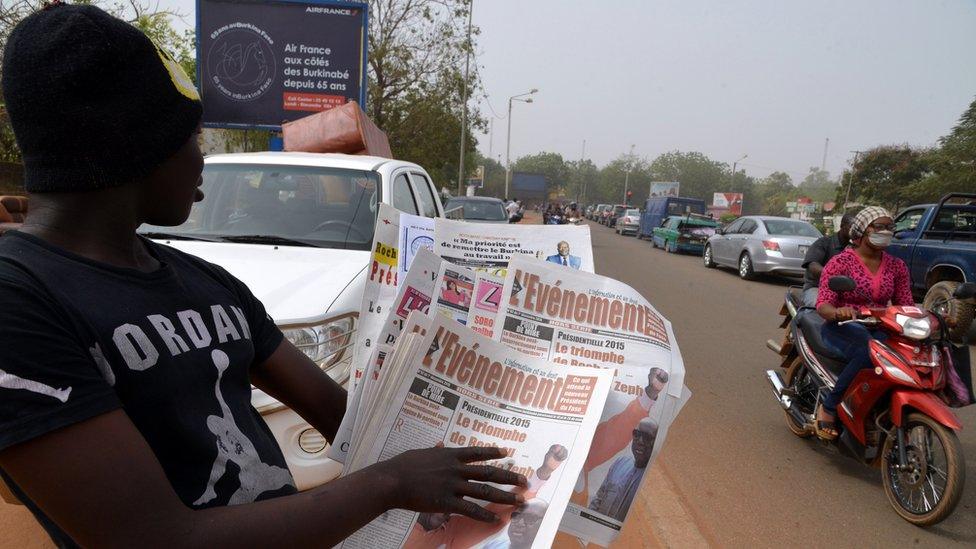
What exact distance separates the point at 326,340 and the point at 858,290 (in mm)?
3081

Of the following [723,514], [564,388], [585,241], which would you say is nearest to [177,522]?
[564,388]

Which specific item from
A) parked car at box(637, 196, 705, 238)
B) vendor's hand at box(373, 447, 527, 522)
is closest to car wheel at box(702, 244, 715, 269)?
parked car at box(637, 196, 705, 238)

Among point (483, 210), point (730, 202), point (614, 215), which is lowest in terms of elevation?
point (614, 215)

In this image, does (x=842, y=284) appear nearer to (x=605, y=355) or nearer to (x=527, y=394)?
(x=605, y=355)

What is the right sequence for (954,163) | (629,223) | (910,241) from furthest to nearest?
(629,223) → (954,163) → (910,241)

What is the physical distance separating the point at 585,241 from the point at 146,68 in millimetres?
1134

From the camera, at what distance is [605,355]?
1.27 m

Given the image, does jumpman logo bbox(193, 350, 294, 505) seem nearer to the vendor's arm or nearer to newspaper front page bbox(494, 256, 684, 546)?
the vendor's arm

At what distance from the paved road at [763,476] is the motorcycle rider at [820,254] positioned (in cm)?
97

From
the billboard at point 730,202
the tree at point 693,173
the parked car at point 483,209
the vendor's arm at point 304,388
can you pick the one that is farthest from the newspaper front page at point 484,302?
the tree at point 693,173

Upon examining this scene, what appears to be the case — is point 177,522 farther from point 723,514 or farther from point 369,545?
point 723,514

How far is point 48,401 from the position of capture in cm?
70

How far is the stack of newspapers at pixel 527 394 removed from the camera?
110cm

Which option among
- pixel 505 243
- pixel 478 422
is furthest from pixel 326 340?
pixel 478 422
